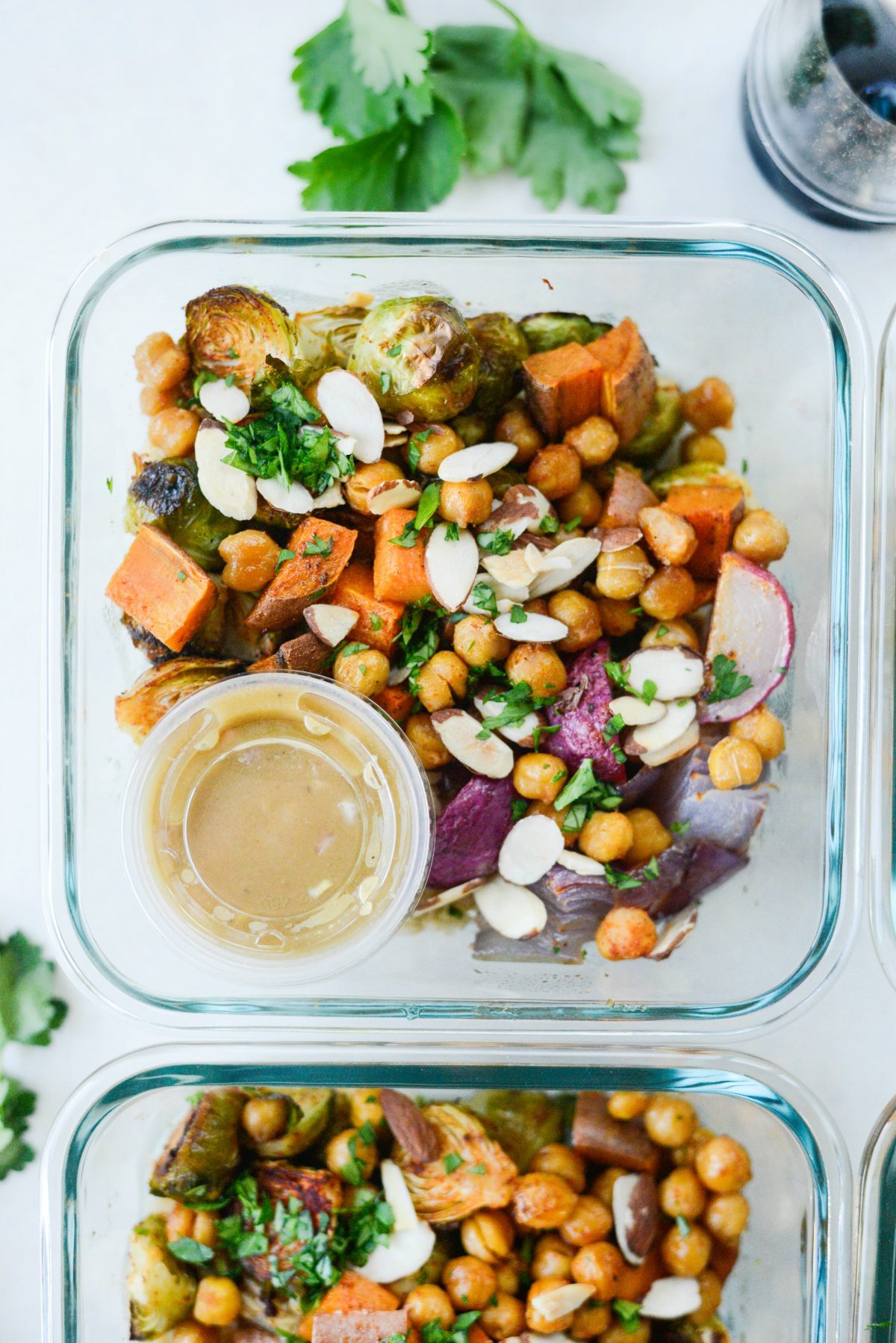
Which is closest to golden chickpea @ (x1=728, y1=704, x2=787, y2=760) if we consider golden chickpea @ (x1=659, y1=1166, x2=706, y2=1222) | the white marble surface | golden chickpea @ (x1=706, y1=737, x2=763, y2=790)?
golden chickpea @ (x1=706, y1=737, x2=763, y2=790)

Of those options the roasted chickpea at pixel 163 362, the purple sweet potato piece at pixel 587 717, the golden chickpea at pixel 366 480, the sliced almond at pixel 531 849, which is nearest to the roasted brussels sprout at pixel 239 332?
the roasted chickpea at pixel 163 362

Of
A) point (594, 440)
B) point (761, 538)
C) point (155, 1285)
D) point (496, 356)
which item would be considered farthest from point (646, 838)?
point (155, 1285)

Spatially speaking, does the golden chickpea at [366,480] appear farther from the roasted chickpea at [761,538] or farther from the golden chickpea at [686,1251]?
the golden chickpea at [686,1251]

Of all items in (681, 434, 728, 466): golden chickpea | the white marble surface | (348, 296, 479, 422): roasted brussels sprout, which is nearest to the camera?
(348, 296, 479, 422): roasted brussels sprout

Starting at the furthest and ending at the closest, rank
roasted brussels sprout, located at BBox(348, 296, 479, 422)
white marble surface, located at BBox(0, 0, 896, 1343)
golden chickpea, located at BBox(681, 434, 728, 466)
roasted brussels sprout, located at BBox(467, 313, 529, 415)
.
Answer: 1. white marble surface, located at BBox(0, 0, 896, 1343)
2. golden chickpea, located at BBox(681, 434, 728, 466)
3. roasted brussels sprout, located at BBox(467, 313, 529, 415)
4. roasted brussels sprout, located at BBox(348, 296, 479, 422)

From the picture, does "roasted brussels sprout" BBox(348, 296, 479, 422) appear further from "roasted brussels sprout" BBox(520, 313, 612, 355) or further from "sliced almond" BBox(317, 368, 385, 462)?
"roasted brussels sprout" BBox(520, 313, 612, 355)

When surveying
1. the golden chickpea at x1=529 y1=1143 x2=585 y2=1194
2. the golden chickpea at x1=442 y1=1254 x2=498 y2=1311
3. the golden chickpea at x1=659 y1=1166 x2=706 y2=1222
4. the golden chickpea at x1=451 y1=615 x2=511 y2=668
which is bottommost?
the golden chickpea at x1=442 y1=1254 x2=498 y2=1311
